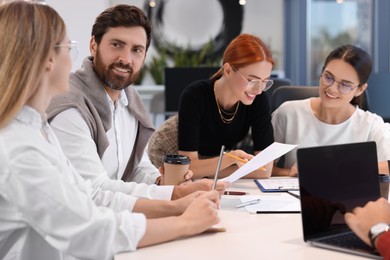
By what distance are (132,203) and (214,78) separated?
1.17 metres

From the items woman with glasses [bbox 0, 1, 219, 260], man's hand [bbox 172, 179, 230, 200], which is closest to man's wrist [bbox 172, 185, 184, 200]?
man's hand [bbox 172, 179, 230, 200]

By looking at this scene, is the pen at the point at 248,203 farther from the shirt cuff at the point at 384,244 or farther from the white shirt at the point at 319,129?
the white shirt at the point at 319,129

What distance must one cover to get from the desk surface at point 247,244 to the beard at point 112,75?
0.77 metres

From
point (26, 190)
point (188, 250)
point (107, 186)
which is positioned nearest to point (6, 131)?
point (26, 190)

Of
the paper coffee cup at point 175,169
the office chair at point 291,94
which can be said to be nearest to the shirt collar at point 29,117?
the paper coffee cup at point 175,169

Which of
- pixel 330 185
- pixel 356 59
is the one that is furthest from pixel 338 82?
pixel 330 185

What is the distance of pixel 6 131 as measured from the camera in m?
1.36

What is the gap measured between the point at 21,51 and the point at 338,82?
66.5 inches

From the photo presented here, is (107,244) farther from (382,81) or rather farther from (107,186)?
(382,81)

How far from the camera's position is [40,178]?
130 centimetres

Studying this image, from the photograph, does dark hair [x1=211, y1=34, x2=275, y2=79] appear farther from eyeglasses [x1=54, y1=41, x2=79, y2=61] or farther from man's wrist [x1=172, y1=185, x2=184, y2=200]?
eyeglasses [x1=54, y1=41, x2=79, y2=61]

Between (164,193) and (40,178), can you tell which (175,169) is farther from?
(40,178)

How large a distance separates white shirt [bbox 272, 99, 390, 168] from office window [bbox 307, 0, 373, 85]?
10.6 ft

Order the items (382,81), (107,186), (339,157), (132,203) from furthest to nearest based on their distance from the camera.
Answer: (382,81)
(107,186)
(132,203)
(339,157)
